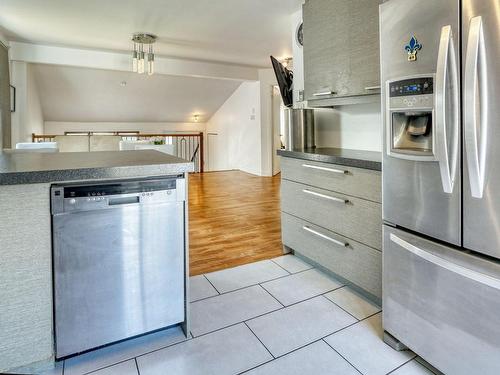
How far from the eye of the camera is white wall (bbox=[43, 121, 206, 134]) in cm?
851

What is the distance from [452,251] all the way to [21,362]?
5.72ft

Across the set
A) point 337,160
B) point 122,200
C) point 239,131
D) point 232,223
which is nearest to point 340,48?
point 337,160

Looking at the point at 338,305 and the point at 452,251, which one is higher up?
the point at 452,251

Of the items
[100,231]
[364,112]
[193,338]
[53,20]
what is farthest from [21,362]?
[53,20]

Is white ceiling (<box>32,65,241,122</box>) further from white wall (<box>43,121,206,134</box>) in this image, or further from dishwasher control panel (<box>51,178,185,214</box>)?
dishwasher control panel (<box>51,178,185,214</box>)

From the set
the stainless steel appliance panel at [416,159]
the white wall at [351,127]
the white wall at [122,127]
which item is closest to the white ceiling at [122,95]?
the white wall at [122,127]

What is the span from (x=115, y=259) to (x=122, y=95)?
7150mm

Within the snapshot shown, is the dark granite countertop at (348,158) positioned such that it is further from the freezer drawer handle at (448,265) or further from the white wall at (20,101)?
the white wall at (20,101)

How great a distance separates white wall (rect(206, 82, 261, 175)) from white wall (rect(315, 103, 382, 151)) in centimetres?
412

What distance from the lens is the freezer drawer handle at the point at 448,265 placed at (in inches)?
43.3

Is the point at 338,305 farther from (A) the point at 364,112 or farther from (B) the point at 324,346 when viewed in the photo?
(A) the point at 364,112

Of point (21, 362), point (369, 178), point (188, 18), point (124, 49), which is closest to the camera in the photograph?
point (21, 362)

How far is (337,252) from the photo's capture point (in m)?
2.16

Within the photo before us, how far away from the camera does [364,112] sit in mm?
2576
